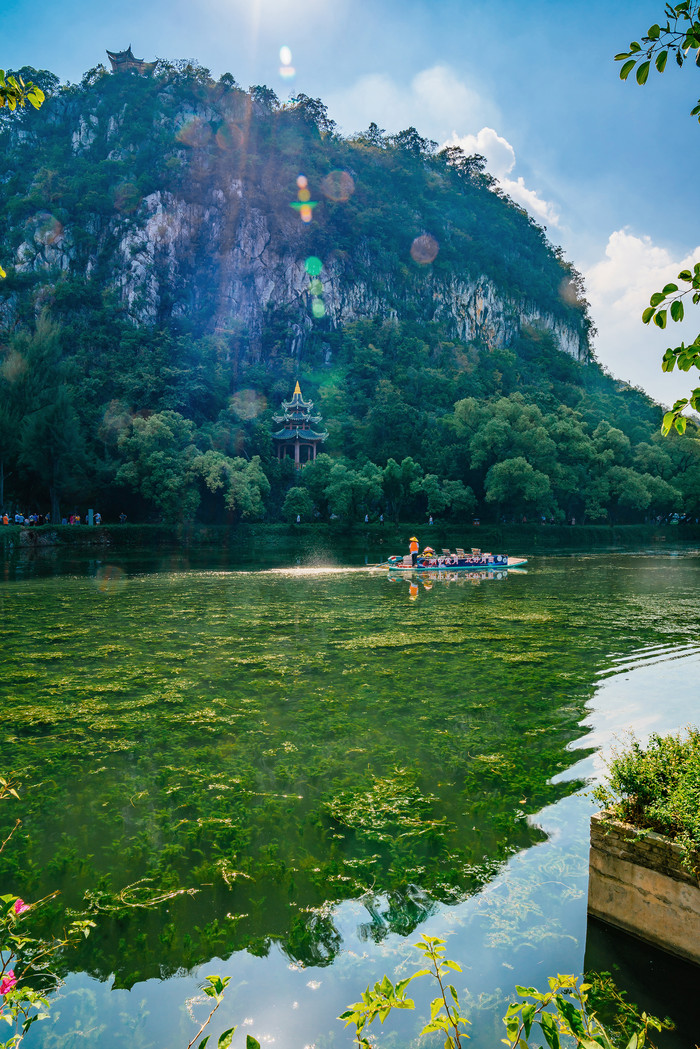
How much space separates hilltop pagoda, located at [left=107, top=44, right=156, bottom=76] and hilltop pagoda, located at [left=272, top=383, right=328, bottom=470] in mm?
65876

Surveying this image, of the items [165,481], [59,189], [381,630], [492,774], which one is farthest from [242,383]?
[492,774]

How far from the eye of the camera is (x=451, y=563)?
24312 millimetres

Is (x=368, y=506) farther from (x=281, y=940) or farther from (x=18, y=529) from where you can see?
(x=281, y=940)

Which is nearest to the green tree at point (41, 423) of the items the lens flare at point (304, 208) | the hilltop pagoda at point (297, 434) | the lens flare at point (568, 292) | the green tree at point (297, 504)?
the green tree at point (297, 504)

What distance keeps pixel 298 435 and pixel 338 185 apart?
50585 mm

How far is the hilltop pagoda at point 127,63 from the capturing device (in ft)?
272

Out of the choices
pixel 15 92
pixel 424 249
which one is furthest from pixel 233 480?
pixel 424 249

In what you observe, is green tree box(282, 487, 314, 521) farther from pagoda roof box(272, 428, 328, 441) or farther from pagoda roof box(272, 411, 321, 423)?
pagoda roof box(272, 411, 321, 423)

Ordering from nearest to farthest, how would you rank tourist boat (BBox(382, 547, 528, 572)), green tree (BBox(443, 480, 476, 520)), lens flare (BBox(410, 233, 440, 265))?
tourist boat (BBox(382, 547, 528, 572))
green tree (BBox(443, 480, 476, 520))
lens flare (BBox(410, 233, 440, 265))

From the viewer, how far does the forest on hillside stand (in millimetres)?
37031

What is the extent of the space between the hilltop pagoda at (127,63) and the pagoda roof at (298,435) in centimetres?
6796

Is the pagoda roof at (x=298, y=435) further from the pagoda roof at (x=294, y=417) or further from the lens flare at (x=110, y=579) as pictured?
the lens flare at (x=110, y=579)

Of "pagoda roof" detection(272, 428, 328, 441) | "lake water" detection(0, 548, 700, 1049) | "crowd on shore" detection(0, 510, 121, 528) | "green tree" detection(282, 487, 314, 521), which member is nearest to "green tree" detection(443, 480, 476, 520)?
"green tree" detection(282, 487, 314, 521)

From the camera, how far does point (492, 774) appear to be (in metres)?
5.32
